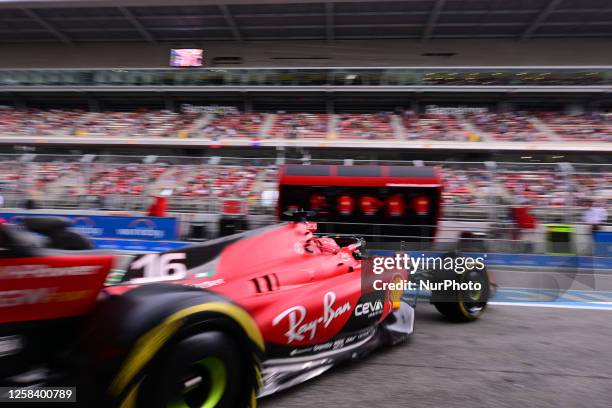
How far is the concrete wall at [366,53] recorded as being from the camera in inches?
953

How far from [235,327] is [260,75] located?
936 inches

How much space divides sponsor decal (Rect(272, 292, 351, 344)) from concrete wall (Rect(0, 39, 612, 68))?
76.5ft

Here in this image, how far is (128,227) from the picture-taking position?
11.4 m

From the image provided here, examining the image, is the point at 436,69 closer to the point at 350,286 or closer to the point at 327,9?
the point at 327,9

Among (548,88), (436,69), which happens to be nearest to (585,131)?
(548,88)

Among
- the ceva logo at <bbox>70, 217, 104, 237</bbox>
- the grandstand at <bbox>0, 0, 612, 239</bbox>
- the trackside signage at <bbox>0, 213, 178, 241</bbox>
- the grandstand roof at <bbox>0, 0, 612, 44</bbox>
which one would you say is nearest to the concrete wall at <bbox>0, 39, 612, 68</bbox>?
the grandstand at <bbox>0, 0, 612, 239</bbox>

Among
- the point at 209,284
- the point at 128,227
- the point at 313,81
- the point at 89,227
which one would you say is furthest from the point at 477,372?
the point at 313,81

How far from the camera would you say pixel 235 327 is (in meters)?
2.23

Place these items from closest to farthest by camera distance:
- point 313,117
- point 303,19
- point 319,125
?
point 319,125, point 303,19, point 313,117

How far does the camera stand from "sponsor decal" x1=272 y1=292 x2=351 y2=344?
2.92 meters

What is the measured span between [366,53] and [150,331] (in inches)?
995
